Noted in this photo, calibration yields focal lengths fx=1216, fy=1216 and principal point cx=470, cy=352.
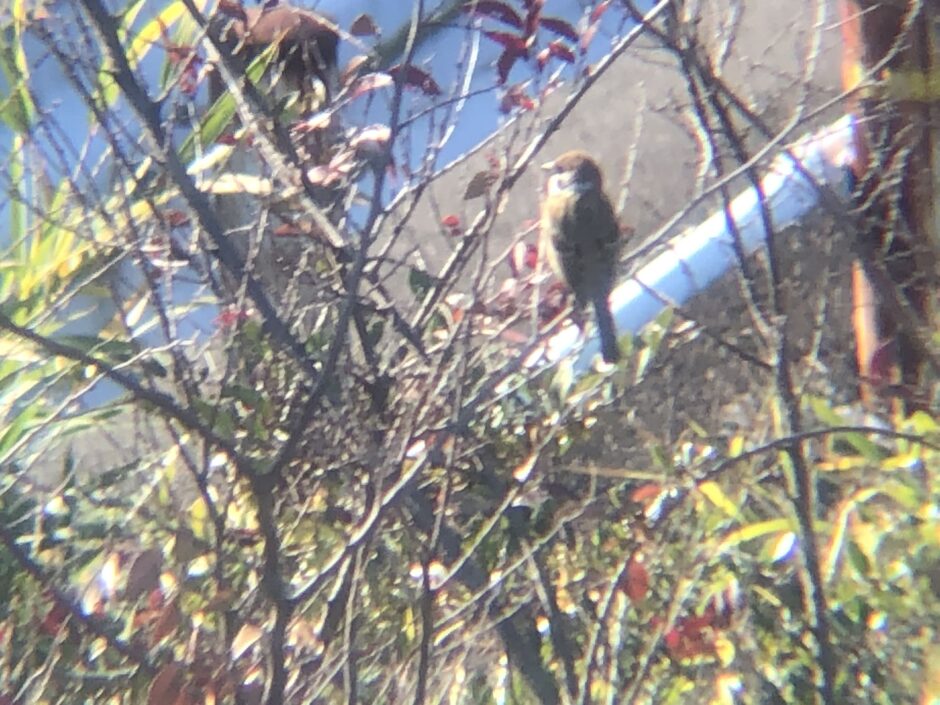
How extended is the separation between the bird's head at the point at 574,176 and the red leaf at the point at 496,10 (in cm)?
144

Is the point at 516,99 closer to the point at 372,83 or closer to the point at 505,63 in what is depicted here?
the point at 505,63

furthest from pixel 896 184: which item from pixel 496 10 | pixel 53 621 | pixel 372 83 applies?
pixel 53 621

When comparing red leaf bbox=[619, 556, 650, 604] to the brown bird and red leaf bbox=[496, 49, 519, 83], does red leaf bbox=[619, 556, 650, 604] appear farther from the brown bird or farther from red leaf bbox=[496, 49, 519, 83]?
red leaf bbox=[496, 49, 519, 83]

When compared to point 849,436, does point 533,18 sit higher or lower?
higher

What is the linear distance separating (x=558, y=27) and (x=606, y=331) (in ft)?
3.21

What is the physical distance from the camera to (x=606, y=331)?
10.6 ft

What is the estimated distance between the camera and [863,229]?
3.01 metres

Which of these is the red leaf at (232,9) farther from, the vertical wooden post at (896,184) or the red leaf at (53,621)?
the vertical wooden post at (896,184)

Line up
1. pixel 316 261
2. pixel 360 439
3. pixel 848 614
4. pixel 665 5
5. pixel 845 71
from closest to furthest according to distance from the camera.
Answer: pixel 665 5
pixel 360 439
pixel 848 614
pixel 316 261
pixel 845 71

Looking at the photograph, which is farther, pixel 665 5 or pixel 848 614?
pixel 848 614

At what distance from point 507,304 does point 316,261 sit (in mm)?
469

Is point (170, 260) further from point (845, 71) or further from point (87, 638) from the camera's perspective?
point (845, 71)

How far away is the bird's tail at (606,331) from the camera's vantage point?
10.5ft

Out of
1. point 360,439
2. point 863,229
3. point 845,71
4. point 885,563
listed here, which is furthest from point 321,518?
point 845,71
